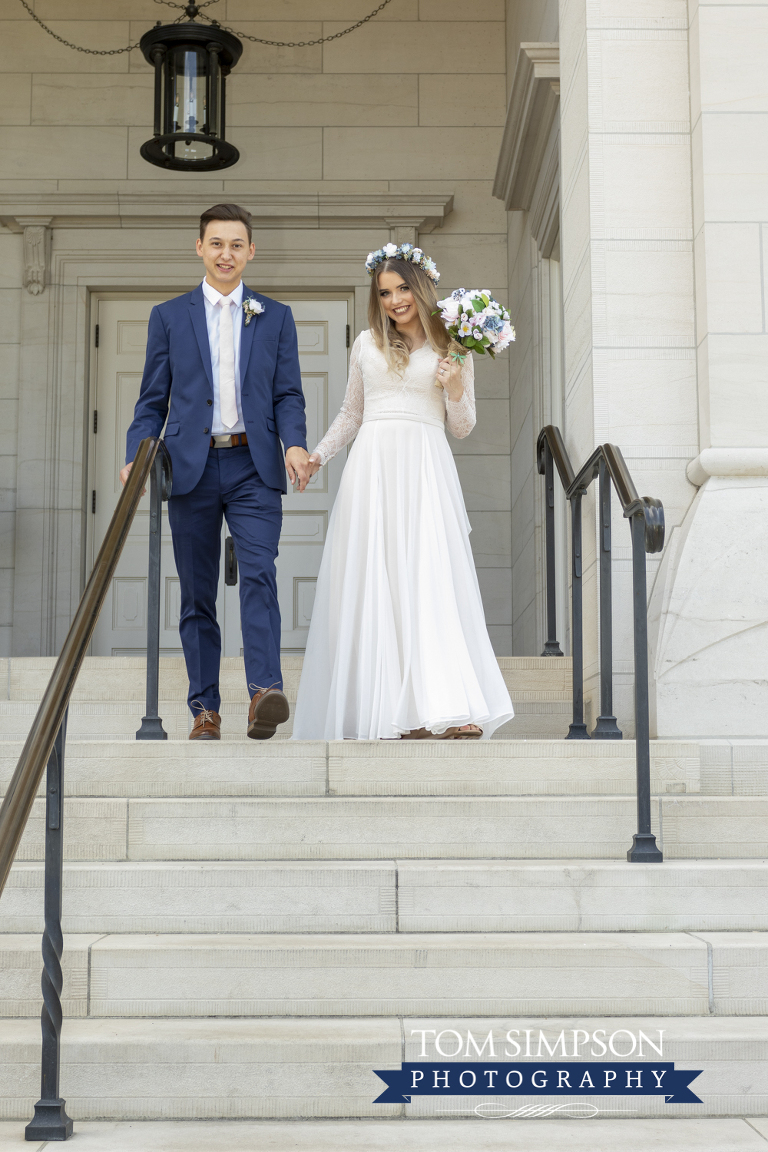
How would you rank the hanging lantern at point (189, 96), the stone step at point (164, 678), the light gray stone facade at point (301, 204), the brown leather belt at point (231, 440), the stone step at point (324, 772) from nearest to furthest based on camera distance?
1. the stone step at point (324, 772)
2. the brown leather belt at point (231, 440)
3. the stone step at point (164, 678)
4. the hanging lantern at point (189, 96)
5. the light gray stone facade at point (301, 204)

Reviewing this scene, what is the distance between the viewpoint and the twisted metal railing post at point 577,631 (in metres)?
4.52

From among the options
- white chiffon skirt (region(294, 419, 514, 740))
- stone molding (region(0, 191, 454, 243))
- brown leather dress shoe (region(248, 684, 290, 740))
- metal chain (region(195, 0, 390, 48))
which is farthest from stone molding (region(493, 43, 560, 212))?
brown leather dress shoe (region(248, 684, 290, 740))

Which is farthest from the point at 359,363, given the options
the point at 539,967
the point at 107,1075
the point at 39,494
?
the point at 39,494

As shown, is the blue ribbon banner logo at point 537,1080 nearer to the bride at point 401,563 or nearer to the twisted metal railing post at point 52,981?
the twisted metal railing post at point 52,981

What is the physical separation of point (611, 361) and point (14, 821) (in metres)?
2.97

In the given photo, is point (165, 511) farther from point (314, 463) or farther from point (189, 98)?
point (314, 463)

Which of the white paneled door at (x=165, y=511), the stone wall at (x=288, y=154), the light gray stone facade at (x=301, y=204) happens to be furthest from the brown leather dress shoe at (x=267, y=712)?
→ the stone wall at (x=288, y=154)

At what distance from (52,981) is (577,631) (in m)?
2.52

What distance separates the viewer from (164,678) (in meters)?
4.97

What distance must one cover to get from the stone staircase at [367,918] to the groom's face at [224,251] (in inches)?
66.7

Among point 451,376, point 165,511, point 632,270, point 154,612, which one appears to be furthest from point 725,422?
point 165,511

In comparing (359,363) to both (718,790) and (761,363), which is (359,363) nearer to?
(761,363)

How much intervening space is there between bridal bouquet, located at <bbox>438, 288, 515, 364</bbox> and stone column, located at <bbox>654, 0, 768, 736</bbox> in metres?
0.74

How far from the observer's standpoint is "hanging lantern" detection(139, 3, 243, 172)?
627 centimetres
